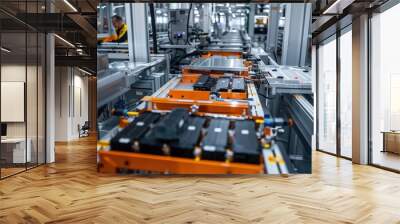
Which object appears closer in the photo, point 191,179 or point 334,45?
point 191,179

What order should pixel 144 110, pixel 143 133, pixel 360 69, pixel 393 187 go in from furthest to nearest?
pixel 360 69
pixel 393 187
pixel 144 110
pixel 143 133

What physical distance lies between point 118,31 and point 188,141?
1619 millimetres

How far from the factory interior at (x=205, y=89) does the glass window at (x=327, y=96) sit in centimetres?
537

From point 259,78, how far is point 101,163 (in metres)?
2.13

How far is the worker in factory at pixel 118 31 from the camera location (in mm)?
4527

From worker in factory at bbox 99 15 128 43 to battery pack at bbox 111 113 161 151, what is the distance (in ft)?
3.18

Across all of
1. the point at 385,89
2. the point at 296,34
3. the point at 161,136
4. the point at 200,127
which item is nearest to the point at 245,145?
the point at 200,127

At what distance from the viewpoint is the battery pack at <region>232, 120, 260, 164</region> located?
3.98 m

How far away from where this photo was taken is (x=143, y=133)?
416 cm

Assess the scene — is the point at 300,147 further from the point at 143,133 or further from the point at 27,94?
the point at 27,94

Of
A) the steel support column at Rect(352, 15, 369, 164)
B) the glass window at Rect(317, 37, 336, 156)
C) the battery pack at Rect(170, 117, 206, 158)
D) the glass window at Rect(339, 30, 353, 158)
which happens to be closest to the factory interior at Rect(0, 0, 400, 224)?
the battery pack at Rect(170, 117, 206, 158)

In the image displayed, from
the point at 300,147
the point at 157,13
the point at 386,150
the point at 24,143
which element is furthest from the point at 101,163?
the point at 386,150

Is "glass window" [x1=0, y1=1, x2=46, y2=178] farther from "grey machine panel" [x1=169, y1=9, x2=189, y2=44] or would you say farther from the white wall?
the white wall

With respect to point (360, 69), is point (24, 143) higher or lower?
lower
